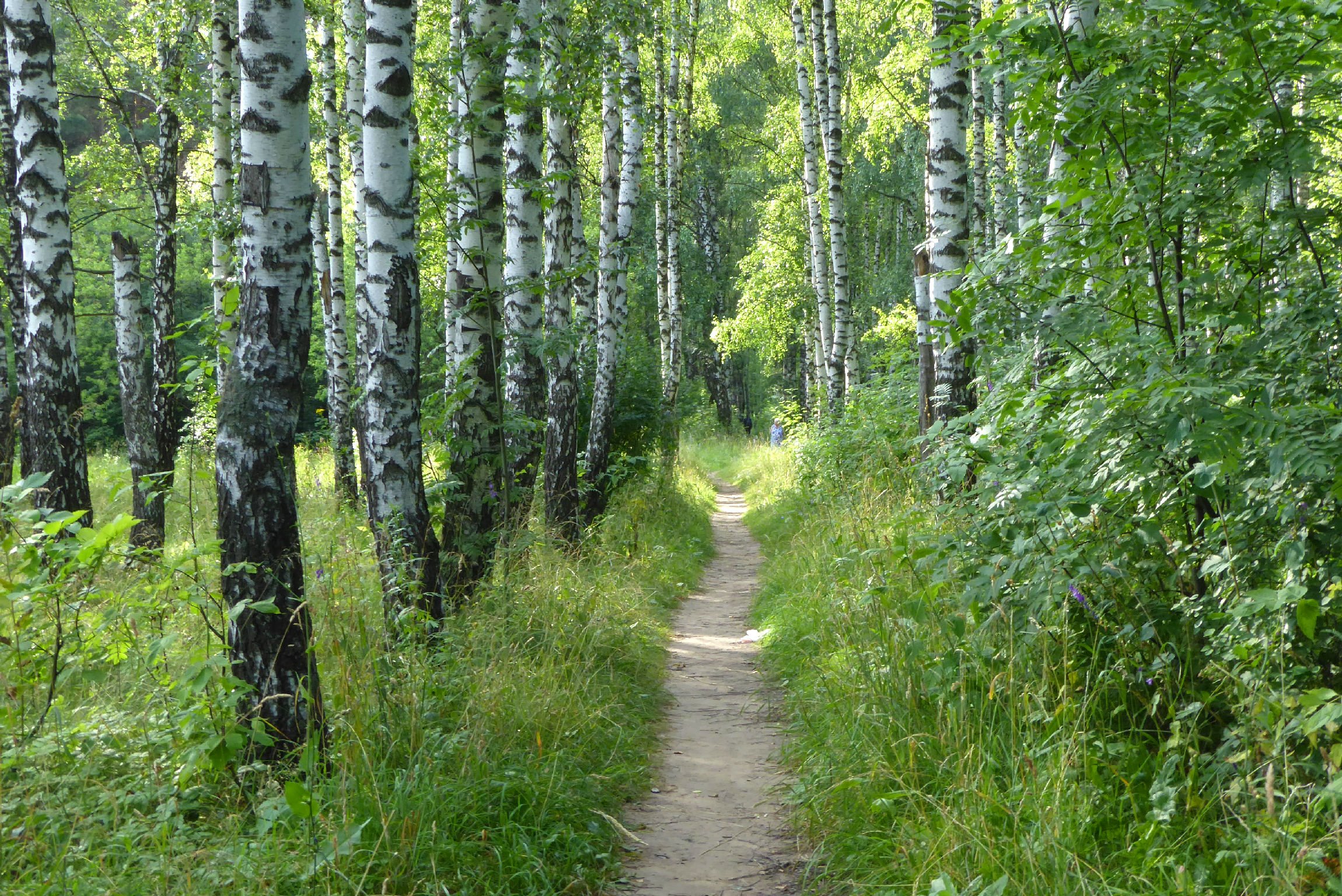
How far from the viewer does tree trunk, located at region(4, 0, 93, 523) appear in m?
8.27

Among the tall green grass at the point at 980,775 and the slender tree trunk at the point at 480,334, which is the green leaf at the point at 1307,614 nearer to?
the tall green grass at the point at 980,775

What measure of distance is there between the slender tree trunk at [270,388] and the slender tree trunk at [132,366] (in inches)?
310

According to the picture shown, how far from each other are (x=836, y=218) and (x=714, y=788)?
10017 mm

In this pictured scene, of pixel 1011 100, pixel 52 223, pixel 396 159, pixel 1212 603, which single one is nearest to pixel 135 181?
pixel 52 223

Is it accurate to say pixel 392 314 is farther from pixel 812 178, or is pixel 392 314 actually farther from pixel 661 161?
pixel 661 161

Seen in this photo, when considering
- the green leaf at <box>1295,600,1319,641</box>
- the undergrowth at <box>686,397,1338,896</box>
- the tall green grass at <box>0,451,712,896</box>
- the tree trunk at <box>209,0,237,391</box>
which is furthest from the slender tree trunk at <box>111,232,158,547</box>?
the green leaf at <box>1295,600,1319,641</box>

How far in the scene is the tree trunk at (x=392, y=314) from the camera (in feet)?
17.5

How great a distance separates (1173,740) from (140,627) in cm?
445

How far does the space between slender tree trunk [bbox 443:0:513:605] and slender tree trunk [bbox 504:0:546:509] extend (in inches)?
6.4

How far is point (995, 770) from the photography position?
359 centimetres

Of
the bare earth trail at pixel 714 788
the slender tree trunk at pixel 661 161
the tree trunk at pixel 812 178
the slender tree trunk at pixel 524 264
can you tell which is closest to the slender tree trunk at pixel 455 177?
the slender tree trunk at pixel 524 264

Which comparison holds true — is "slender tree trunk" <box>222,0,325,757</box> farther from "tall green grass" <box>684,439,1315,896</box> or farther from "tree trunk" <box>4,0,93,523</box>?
"tree trunk" <box>4,0,93,523</box>

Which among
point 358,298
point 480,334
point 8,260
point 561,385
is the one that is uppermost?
point 8,260

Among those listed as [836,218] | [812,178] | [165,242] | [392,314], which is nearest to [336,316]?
[165,242]
